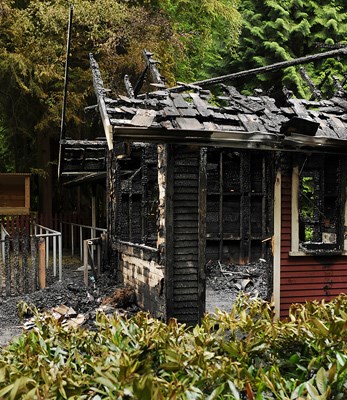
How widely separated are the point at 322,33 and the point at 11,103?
15.0m

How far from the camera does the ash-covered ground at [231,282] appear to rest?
460 inches

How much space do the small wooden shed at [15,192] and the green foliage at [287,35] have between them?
40.7 feet

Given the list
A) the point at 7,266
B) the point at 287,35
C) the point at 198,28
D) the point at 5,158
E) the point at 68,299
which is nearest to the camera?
the point at 68,299

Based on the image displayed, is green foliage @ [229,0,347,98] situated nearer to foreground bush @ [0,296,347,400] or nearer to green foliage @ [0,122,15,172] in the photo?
green foliage @ [0,122,15,172]

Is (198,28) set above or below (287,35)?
below

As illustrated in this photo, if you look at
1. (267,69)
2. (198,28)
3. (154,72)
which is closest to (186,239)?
(267,69)

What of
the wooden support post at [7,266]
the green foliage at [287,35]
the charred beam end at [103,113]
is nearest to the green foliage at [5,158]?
the green foliage at [287,35]

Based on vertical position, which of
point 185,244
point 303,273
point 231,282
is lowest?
point 231,282

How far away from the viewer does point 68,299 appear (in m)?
11.2

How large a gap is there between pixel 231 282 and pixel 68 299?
448 centimetres

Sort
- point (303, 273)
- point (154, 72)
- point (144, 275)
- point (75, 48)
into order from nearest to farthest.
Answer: point (303, 273) < point (144, 275) < point (154, 72) < point (75, 48)

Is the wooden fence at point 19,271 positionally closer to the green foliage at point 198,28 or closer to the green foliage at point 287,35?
the green foliage at point 198,28

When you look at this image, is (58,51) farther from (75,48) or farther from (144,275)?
(144,275)

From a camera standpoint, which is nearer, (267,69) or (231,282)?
(267,69)
